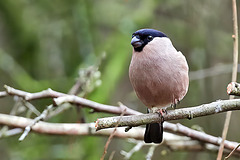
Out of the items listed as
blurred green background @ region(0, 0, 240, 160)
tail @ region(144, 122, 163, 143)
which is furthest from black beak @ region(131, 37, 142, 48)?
blurred green background @ region(0, 0, 240, 160)

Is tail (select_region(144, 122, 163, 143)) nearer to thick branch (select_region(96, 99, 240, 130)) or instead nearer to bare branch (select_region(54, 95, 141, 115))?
bare branch (select_region(54, 95, 141, 115))

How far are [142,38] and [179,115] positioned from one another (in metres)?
0.87

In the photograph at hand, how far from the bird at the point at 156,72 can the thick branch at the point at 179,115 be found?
351mm

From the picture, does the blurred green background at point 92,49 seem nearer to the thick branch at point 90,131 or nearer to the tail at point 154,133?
the thick branch at point 90,131

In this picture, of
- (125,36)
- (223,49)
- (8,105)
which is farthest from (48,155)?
(223,49)

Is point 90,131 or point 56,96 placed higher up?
point 56,96

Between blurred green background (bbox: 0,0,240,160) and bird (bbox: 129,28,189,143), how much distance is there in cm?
134

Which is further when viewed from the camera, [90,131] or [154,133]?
[90,131]

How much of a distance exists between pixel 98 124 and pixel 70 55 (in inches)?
110

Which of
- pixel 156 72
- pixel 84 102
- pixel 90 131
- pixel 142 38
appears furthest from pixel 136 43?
pixel 90 131

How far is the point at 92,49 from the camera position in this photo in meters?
4.61

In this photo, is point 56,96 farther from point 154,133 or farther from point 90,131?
point 154,133

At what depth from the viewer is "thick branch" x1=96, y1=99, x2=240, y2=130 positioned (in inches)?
84.7

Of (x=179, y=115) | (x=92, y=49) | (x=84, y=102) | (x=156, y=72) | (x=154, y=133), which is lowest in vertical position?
(x=154, y=133)
